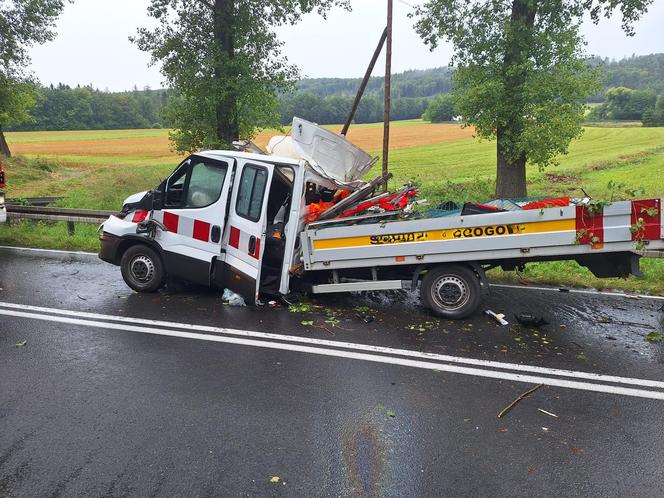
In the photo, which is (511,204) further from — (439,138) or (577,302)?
(439,138)

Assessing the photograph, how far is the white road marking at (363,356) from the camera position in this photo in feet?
15.6

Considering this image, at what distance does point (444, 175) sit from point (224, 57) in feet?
48.5

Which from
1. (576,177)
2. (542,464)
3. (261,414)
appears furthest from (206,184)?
(576,177)

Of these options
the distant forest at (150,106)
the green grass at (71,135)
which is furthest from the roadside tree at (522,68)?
the green grass at (71,135)

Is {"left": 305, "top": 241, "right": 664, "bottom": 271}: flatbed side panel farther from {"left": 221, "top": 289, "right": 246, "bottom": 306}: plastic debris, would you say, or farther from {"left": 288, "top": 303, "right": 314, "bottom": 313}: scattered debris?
{"left": 221, "top": 289, "right": 246, "bottom": 306}: plastic debris

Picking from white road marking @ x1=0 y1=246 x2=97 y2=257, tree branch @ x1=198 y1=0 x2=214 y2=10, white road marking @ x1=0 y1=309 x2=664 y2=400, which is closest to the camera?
white road marking @ x1=0 y1=309 x2=664 y2=400

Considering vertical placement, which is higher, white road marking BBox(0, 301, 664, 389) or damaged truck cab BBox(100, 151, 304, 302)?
damaged truck cab BBox(100, 151, 304, 302)

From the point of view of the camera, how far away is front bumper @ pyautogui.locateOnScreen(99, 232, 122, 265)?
7.65 m

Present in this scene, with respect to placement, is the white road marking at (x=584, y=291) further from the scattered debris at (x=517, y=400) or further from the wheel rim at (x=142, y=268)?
the wheel rim at (x=142, y=268)

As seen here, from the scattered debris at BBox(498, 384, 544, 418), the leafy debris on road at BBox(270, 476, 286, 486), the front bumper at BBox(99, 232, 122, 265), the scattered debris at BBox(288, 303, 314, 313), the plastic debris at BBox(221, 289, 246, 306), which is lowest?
the leafy debris on road at BBox(270, 476, 286, 486)

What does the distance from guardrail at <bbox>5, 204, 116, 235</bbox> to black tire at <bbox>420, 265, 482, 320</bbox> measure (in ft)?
26.0

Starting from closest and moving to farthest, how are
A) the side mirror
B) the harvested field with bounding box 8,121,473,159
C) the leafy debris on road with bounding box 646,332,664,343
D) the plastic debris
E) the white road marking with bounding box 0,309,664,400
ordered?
the white road marking with bounding box 0,309,664,400, the leafy debris on road with bounding box 646,332,664,343, the plastic debris, the side mirror, the harvested field with bounding box 8,121,473,159

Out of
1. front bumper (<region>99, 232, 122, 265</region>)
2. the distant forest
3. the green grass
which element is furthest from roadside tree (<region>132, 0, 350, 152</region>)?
the green grass

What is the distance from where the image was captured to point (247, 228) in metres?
6.80
